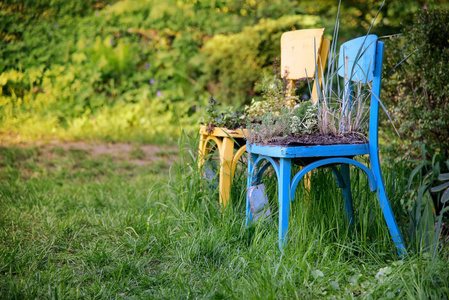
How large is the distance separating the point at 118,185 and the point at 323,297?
2.46 meters

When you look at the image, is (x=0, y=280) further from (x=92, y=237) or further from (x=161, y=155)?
(x=161, y=155)

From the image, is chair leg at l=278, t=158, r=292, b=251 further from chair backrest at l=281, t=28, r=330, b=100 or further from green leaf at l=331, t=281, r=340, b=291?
chair backrest at l=281, t=28, r=330, b=100

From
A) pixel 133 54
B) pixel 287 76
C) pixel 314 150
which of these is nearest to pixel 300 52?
pixel 287 76

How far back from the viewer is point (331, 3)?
658cm

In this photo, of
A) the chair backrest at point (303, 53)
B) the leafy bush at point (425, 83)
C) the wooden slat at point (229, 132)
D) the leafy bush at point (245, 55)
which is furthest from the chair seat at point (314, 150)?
the leafy bush at point (245, 55)

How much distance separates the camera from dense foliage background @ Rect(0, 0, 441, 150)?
6.06m

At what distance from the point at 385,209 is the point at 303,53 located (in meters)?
1.15

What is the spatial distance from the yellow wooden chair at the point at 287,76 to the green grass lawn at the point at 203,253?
0.50 ft

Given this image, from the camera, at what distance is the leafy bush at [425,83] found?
270 cm

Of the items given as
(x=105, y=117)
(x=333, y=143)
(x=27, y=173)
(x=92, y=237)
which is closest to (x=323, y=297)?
(x=333, y=143)

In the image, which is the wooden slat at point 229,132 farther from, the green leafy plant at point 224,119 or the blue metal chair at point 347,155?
the blue metal chair at point 347,155

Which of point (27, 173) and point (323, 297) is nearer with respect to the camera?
point (323, 297)

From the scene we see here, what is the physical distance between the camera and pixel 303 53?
103 inches

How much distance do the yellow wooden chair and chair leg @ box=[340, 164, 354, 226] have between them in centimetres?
59
